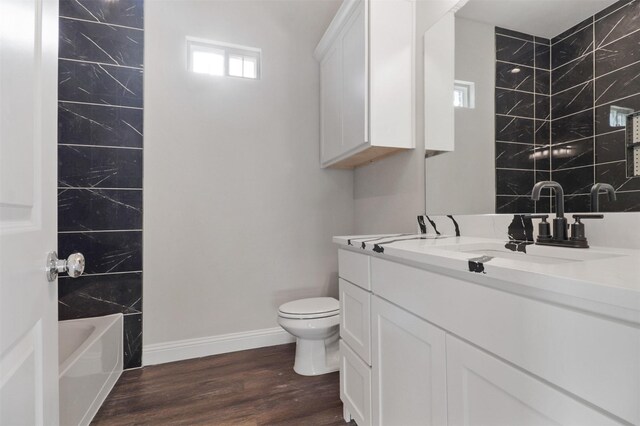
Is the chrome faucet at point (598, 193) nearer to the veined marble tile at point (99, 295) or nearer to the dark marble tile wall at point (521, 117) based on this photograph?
the dark marble tile wall at point (521, 117)

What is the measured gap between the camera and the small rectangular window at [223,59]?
222cm

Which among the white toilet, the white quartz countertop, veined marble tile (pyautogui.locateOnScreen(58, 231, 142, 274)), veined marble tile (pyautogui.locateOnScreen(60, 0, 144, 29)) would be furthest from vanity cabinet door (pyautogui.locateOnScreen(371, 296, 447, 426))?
veined marble tile (pyautogui.locateOnScreen(60, 0, 144, 29))

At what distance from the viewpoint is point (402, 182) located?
73.2 inches

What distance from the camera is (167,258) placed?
2115 mm

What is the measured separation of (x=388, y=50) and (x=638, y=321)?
1.61 metres

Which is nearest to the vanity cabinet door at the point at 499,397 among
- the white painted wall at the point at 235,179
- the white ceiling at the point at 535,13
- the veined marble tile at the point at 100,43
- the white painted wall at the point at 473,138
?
the white painted wall at the point at 473,138

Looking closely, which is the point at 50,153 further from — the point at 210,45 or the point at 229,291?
the point at 210,45

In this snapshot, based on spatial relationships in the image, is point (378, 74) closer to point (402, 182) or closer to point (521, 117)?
point (402, 182)

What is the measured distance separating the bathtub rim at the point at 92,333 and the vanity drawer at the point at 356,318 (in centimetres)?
124

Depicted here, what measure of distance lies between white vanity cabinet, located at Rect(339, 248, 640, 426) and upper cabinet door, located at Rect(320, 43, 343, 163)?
1.07 meters

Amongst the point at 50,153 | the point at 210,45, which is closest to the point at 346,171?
the point at 210,45

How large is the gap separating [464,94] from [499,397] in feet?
4.19

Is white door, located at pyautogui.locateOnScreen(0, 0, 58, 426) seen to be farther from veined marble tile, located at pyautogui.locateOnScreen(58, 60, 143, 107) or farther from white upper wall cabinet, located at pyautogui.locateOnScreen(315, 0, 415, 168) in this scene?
veined marble tile, located at pyautogui.locateOnScreen(58, 60, 143, 107)

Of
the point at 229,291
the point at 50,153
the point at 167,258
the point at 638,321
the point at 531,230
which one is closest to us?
the point at 638,321
